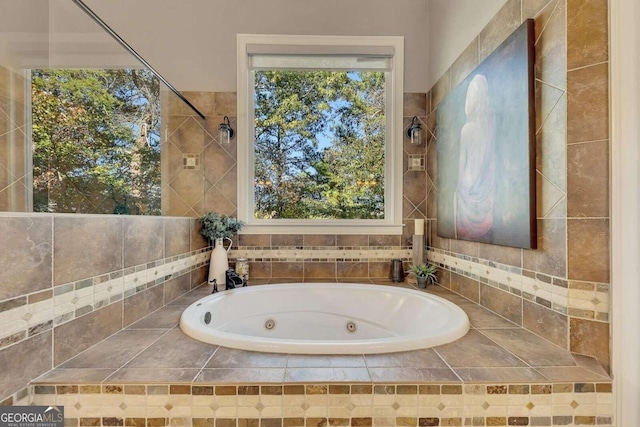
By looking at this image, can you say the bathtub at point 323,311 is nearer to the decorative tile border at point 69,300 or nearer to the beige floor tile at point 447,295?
the beige floor tile at point 447,295

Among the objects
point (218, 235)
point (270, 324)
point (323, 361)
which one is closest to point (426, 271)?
point (270, 324)

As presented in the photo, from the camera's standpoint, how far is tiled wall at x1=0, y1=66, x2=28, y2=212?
116 cm

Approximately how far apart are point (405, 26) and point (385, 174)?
1.14 metres

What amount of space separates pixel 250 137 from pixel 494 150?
165cm

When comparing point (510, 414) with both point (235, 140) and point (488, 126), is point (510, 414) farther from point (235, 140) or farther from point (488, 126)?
point (235, 140)

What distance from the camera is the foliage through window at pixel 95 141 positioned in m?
1.35

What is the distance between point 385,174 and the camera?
2.18 m

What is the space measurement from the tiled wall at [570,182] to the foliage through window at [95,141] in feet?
6.45

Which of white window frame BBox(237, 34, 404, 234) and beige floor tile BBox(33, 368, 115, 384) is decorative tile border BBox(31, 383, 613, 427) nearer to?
beige floor tile BBox(33, 368, 115, 384)

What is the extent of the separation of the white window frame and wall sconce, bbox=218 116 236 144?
6 cm

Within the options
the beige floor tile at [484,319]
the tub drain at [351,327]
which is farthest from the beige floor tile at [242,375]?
the tub drain at [351,327]

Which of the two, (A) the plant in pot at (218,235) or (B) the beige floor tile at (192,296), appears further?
(A) the plant in pot at (218,235)

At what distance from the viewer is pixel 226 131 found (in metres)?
2.03

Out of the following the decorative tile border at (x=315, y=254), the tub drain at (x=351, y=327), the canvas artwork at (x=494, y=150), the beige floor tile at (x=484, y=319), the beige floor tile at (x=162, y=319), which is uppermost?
the canvas artwork at (x=494, y=150)
